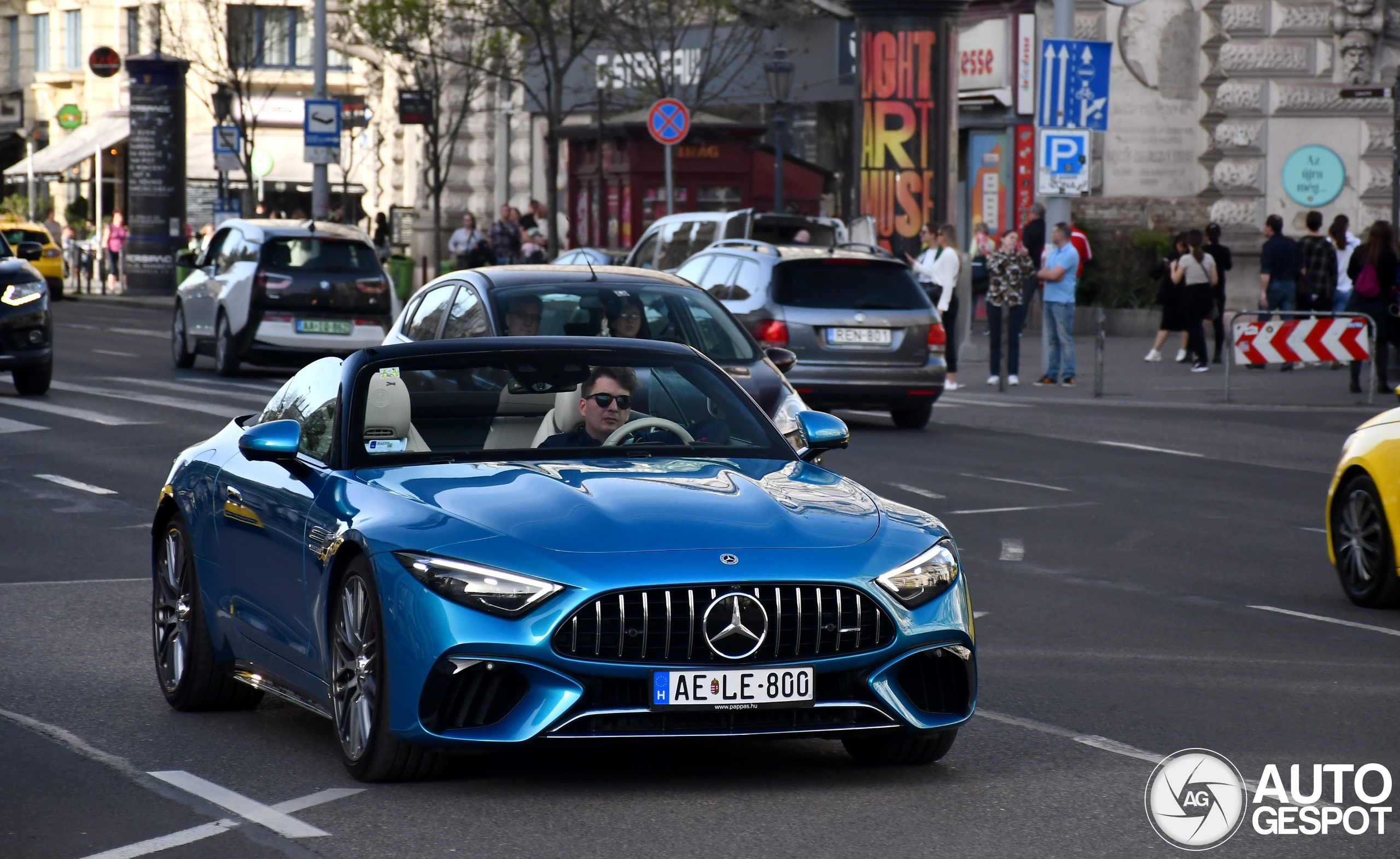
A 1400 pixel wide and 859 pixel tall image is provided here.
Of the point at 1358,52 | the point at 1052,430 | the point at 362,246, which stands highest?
the point at 1358,52

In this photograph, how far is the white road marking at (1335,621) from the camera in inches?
386

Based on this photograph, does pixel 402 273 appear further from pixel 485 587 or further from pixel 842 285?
pixel 485 587

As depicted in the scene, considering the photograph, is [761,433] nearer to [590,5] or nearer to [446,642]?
[446,642]

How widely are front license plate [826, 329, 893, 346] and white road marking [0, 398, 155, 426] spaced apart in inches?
231

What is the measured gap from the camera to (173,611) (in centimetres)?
785

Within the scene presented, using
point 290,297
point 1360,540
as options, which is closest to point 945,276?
point 290,297

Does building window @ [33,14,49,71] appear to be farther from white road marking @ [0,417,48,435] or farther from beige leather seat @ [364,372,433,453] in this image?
beige leather seat @ [364,372,433,453]

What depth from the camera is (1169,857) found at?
219 inches

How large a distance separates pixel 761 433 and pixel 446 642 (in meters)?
1.74

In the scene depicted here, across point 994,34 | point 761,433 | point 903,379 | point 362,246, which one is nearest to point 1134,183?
point 994,34

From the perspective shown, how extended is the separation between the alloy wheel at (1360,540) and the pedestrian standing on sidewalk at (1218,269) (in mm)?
18222

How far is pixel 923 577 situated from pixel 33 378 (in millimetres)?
17076

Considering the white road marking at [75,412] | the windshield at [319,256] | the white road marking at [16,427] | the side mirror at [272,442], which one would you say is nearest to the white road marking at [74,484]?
the white road marking at [16,427]

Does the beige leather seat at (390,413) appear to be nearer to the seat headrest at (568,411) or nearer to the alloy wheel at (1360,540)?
the seat headrest at (568,411)
